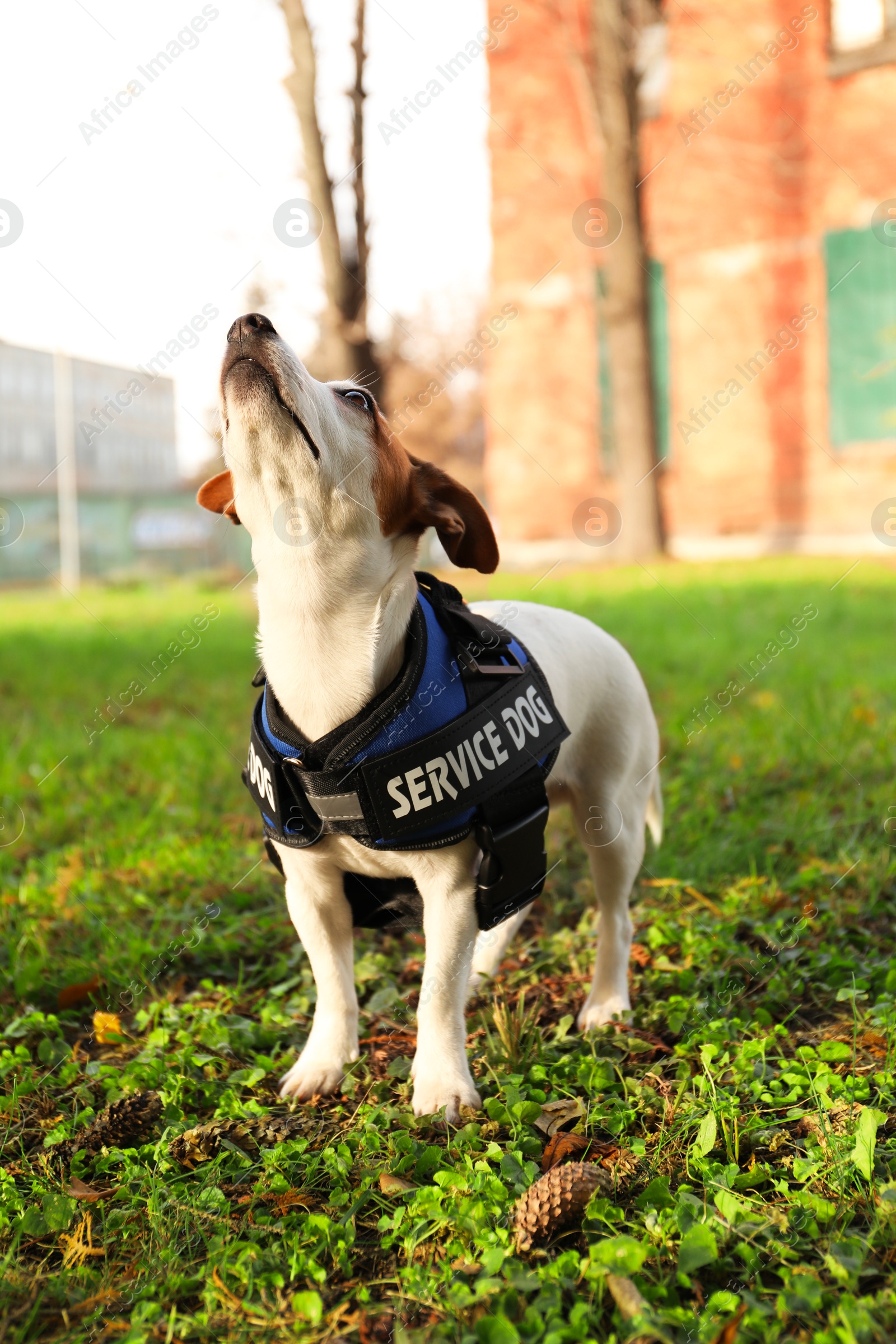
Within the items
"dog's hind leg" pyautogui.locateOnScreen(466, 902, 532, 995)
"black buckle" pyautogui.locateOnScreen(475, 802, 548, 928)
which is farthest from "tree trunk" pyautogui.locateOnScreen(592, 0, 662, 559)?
"black buckle" pyautogui.locateOnScreen(475, 802, 548, 928)

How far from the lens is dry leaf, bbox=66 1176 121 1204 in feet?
6.51

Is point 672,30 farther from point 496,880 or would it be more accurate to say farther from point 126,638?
point 496,880

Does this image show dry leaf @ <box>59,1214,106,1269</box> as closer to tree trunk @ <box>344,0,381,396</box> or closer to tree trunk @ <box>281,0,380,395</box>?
tree trunk @ <box>344,0,381,396</box>

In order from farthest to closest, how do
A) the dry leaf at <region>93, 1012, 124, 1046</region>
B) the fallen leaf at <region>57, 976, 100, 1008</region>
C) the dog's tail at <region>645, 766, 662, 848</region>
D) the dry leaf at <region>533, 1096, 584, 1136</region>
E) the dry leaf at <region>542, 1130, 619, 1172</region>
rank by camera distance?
the dog's tail at <region>645, 766, 662, 848</region> → the fallen leaf at <region>57, 976, 100, 1008</region> → the dry leaf at <region>93, 1012, 124, 1046</region> → the dry leaf at <region>533, 1096, 584, 1136</region> → the dry leaf at <region>542, 1130, 619, 1172</region>

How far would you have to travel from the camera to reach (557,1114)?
2191mm

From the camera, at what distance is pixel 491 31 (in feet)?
44.3

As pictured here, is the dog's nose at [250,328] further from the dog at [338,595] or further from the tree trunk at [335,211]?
the tree trunk at [335,211]

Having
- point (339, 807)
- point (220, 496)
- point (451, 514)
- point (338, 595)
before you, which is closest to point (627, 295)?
point (220, 496)

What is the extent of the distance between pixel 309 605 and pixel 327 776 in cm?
38

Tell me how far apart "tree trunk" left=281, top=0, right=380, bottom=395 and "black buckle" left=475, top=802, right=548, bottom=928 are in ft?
29.0

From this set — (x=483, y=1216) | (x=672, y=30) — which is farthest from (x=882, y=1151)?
(x=672, y=30)

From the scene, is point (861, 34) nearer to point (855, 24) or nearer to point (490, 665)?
point (855, 24)

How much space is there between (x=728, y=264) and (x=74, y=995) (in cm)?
1541

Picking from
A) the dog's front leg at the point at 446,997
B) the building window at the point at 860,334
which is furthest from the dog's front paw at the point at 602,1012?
the building window at the point at 860,334
